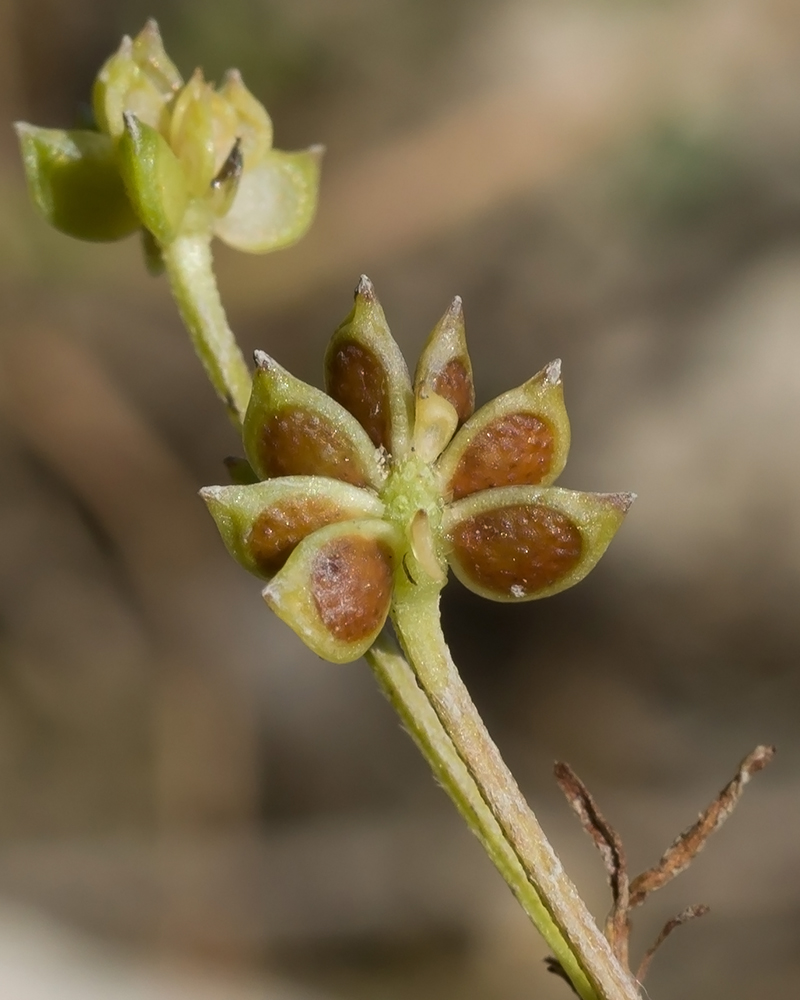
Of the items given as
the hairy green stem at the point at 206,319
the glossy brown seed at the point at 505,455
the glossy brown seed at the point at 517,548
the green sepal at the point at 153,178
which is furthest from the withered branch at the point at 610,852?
the green sepal at the point at 153,178

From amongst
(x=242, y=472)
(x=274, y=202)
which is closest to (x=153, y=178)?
(x=274, y=202)

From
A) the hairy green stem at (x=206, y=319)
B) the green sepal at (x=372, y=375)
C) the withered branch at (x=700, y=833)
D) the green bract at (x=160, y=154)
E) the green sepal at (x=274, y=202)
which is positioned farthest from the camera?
the green sepal at (x=274, y=202)

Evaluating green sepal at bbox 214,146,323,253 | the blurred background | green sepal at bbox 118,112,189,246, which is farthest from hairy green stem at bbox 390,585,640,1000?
the blurred background

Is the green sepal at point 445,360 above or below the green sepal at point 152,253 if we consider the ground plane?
below

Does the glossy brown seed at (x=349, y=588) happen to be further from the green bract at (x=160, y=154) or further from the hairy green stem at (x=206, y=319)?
the green bract at (x=160, y=154)

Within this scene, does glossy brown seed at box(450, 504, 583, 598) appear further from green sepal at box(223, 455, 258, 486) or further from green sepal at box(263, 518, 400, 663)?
green sepal at box(223, 455, 258, 486)

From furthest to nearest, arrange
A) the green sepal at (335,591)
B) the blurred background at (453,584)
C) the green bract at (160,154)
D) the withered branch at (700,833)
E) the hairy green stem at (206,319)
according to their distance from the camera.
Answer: the blurred background at (453,584) → the green bract at (160,154) → the hairy green stem at (206,319) → the withered branch at (700,833) → the green sepal at (335,591)
